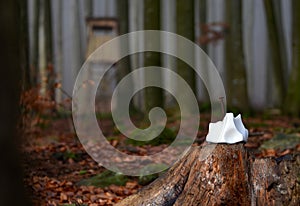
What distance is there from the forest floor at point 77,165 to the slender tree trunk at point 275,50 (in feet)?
13.2

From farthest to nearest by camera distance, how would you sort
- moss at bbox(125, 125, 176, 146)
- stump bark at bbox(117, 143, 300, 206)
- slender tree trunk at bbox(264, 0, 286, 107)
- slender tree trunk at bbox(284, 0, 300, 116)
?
slender tree trunk at bbox(264, 0, 286, 107), slender tree trunk at bbox(284, 0, 300, 116), moss at bbox(125, 125, 176, 146), stump bark at bbox(117, 143, 300, 206)

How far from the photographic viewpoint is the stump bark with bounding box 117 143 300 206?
406cm

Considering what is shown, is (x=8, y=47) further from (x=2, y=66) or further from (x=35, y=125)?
(x=35, y=125)

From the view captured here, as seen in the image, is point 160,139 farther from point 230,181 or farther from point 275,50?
point 275,50

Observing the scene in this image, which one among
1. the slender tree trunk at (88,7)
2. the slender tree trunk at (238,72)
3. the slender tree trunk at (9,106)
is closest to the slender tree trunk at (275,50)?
the slender tree trunk at (238,72)

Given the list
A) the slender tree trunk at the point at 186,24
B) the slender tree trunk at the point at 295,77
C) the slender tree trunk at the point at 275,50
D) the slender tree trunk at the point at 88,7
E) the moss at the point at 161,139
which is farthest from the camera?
the slender tree trunk at the point at 88,7

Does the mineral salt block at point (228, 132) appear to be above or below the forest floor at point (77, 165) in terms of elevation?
above

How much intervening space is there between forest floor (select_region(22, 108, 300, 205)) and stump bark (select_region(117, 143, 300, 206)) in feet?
3.18

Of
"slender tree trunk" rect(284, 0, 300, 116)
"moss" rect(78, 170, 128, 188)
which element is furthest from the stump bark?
"slender tree trunk" rect(284, 0, 300, 116)

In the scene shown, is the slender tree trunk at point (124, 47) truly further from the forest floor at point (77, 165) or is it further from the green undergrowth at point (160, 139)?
the green undergrowth at point (160, 139)

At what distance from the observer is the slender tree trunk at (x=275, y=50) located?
40.3 ft

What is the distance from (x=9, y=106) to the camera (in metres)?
2.57

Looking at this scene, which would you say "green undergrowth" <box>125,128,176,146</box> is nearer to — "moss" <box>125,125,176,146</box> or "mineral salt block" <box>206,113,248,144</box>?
"moss" <box>125,125,176,146</box>

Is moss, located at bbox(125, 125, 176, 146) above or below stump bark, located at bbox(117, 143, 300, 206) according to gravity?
below
